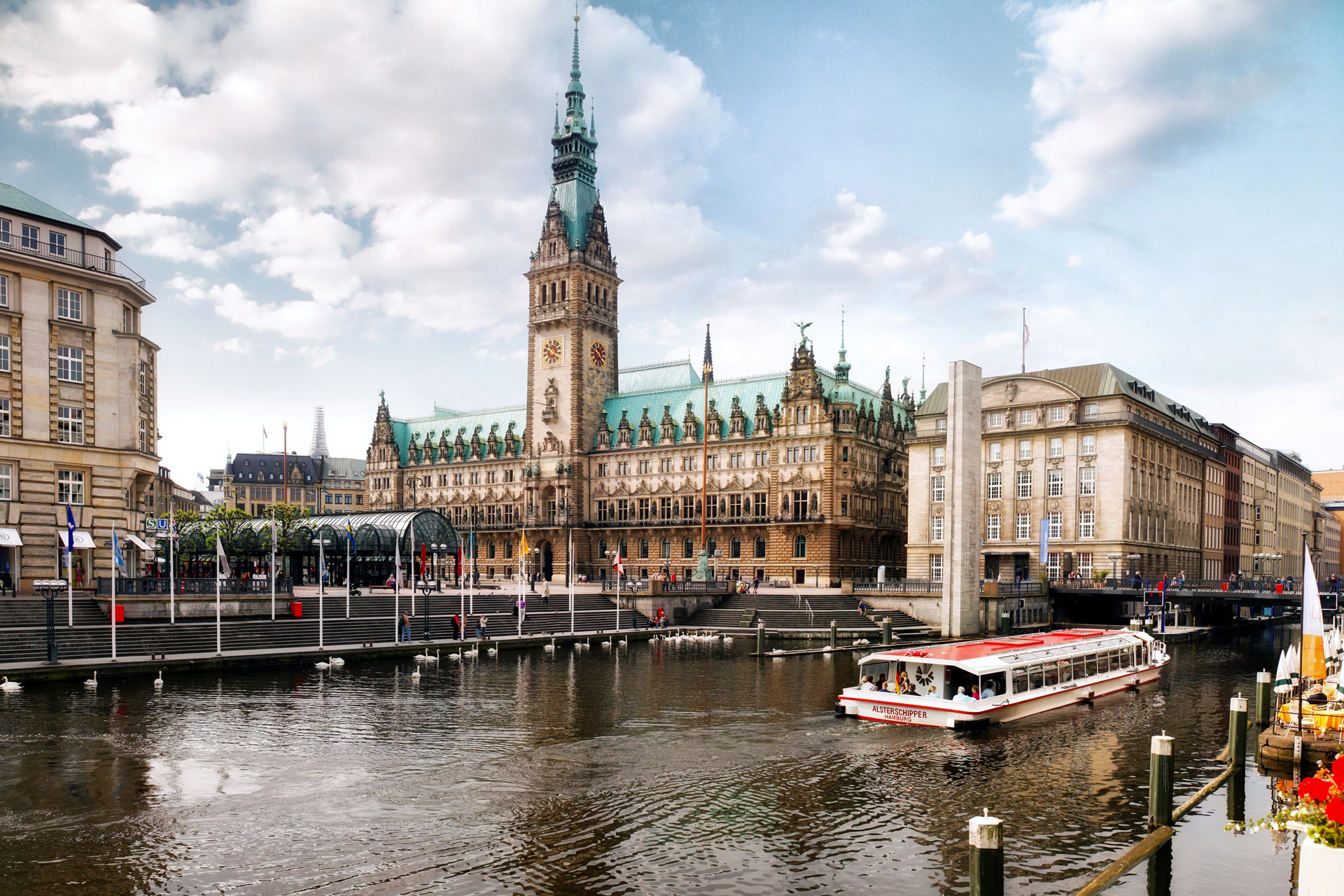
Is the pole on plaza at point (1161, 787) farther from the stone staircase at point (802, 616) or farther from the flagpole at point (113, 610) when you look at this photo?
the stone staircase at point (802, 616)

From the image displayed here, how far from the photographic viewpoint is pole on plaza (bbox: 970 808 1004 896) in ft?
54.1

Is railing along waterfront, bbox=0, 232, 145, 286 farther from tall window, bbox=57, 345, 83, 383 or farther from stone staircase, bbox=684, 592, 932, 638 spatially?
stone staircase, bbox=684, 592, 932, 638

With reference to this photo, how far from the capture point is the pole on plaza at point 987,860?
16500 mm

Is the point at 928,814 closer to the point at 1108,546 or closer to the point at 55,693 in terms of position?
the point at 55,693

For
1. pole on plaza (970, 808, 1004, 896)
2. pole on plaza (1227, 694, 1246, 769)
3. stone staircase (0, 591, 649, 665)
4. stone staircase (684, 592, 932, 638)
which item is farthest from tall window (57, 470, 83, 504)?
pole on plaza (1227, 694, 1246, 769)

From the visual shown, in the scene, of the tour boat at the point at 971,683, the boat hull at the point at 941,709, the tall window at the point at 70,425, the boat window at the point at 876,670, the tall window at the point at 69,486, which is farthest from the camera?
the tall window at the point at 70,425

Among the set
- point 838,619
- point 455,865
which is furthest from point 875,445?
point 455,865

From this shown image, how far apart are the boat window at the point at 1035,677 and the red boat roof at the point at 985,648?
0.91 metres

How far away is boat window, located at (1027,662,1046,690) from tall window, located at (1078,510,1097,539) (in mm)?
57811

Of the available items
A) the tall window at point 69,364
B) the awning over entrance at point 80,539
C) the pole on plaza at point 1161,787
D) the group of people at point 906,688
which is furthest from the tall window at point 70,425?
the pole on plaza at point 1161,787

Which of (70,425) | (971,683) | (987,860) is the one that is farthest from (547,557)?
(987,860)

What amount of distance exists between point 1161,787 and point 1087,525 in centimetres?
7676

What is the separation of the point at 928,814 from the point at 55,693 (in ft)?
117

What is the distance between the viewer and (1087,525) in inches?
3804
